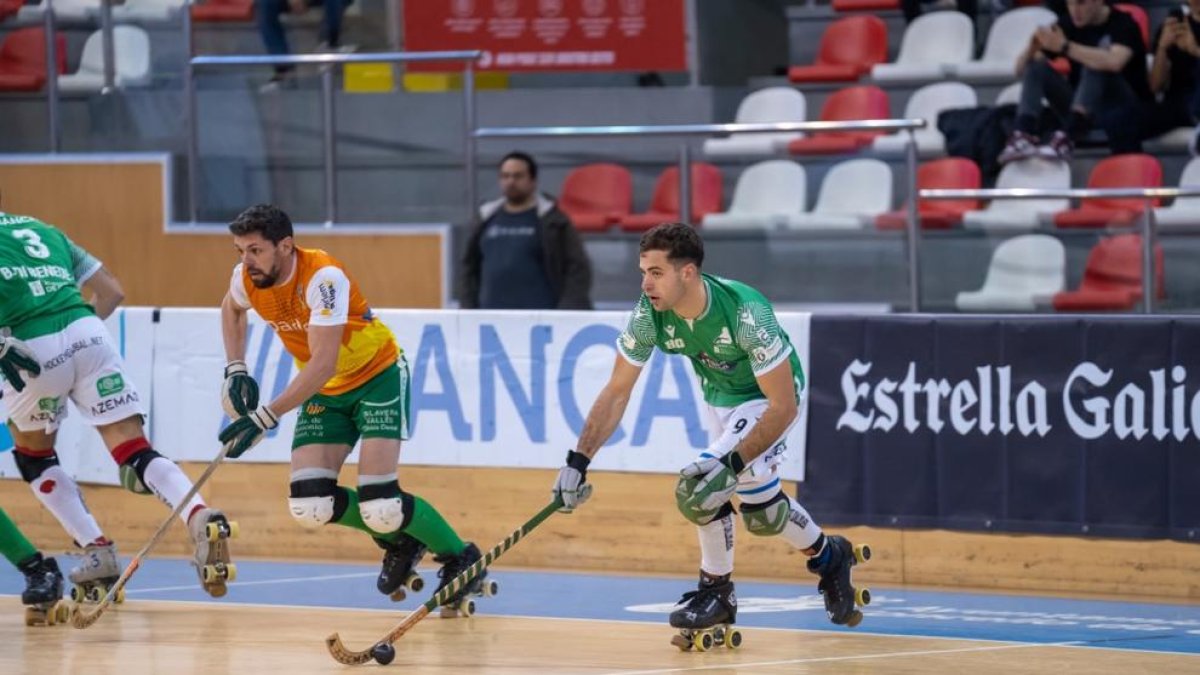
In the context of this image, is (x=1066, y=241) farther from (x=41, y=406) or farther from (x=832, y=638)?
(x=41, y=406)

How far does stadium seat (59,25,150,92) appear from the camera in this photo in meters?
15.3

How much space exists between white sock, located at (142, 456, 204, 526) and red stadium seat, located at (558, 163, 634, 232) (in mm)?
3757

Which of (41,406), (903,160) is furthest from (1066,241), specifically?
(41,406)

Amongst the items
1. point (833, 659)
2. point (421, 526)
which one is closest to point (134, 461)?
point (421, 526)

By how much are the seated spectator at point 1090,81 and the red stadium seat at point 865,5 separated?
2177 mm

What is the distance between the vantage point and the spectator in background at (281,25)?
14.7m

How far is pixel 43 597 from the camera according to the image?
10258mm

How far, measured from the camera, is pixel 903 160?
1255cm

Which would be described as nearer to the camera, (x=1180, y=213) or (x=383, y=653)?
(x=383, y=653)

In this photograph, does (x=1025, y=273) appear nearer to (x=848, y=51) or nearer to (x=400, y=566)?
(x=400, y=566)

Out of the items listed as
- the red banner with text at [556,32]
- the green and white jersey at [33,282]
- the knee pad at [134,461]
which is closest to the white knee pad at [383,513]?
the knee pad at [134,461]

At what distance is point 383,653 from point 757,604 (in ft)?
8.42

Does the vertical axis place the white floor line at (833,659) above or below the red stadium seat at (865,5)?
below

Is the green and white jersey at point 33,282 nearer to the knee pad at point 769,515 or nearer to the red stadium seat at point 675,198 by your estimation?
the knee pad at point 769,515
